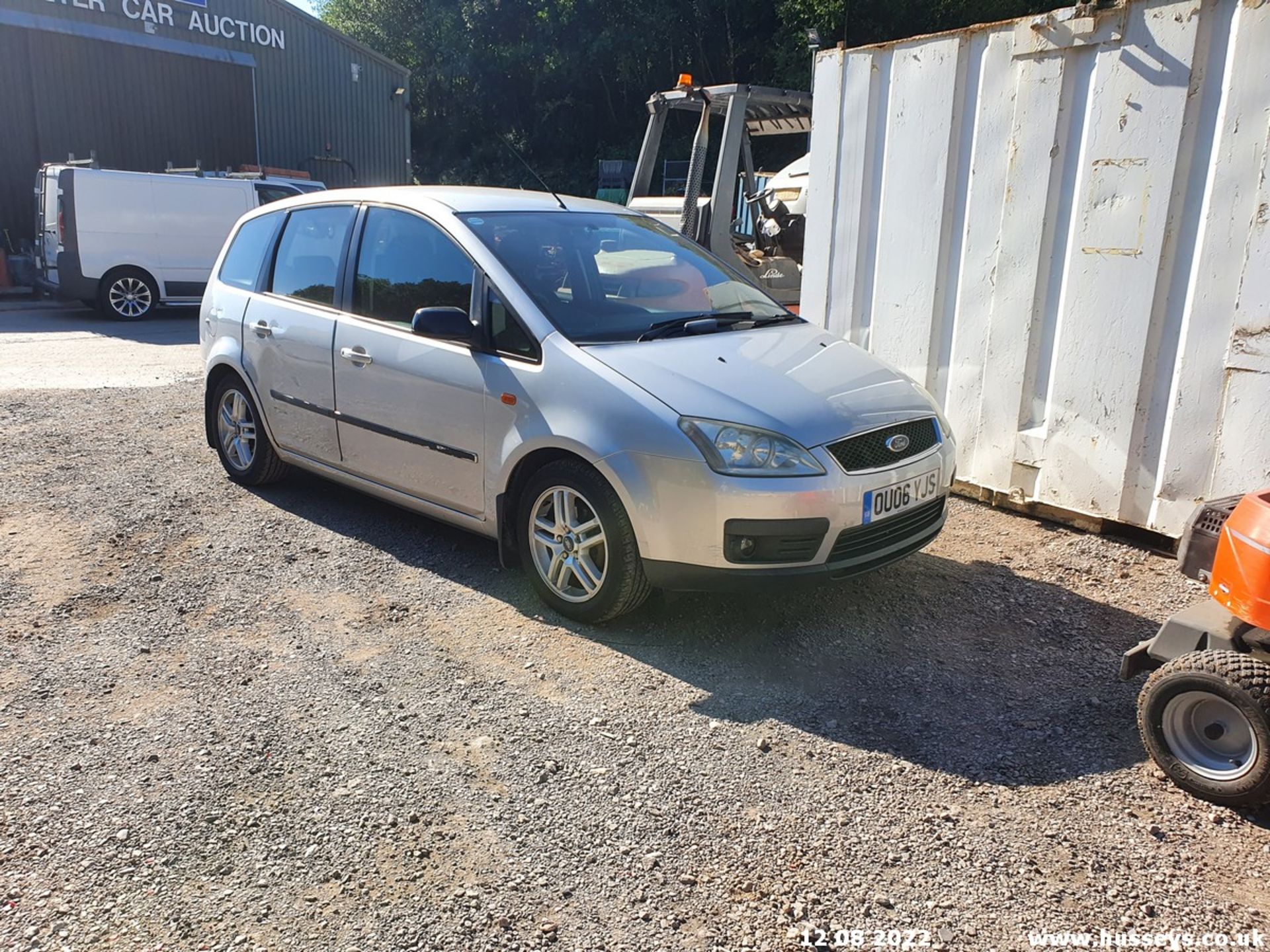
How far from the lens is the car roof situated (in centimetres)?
459

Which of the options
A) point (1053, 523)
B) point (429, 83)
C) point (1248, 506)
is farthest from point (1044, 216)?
point (429, 83)

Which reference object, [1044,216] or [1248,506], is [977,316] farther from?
[1248,506]

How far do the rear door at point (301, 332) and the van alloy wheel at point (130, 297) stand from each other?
31.9 feet

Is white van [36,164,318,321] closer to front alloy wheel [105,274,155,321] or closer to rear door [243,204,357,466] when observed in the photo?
front alloy wheel [105,274,155,321]

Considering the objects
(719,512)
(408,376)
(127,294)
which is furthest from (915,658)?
(127,294)

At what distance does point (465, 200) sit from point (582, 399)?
1.56 meters

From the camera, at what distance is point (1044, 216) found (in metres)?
4.90

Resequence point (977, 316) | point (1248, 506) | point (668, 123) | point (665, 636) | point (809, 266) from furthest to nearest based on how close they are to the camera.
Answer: point (668, 123)
point (809, 266)
point (977, 316)
point (665, 636)
point (1248, 506)

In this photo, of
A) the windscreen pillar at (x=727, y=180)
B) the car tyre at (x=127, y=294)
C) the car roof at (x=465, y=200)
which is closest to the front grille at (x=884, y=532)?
the car roof at (x=465, y=200)

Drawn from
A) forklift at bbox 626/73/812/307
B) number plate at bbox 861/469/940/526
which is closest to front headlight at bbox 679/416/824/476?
number plate at bbox 861/469/940/526

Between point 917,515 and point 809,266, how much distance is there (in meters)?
2.81

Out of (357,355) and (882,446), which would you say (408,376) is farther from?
(882,446)

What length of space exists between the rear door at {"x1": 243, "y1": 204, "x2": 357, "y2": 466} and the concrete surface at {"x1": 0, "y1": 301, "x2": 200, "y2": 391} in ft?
14.2

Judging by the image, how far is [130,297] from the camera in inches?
542
